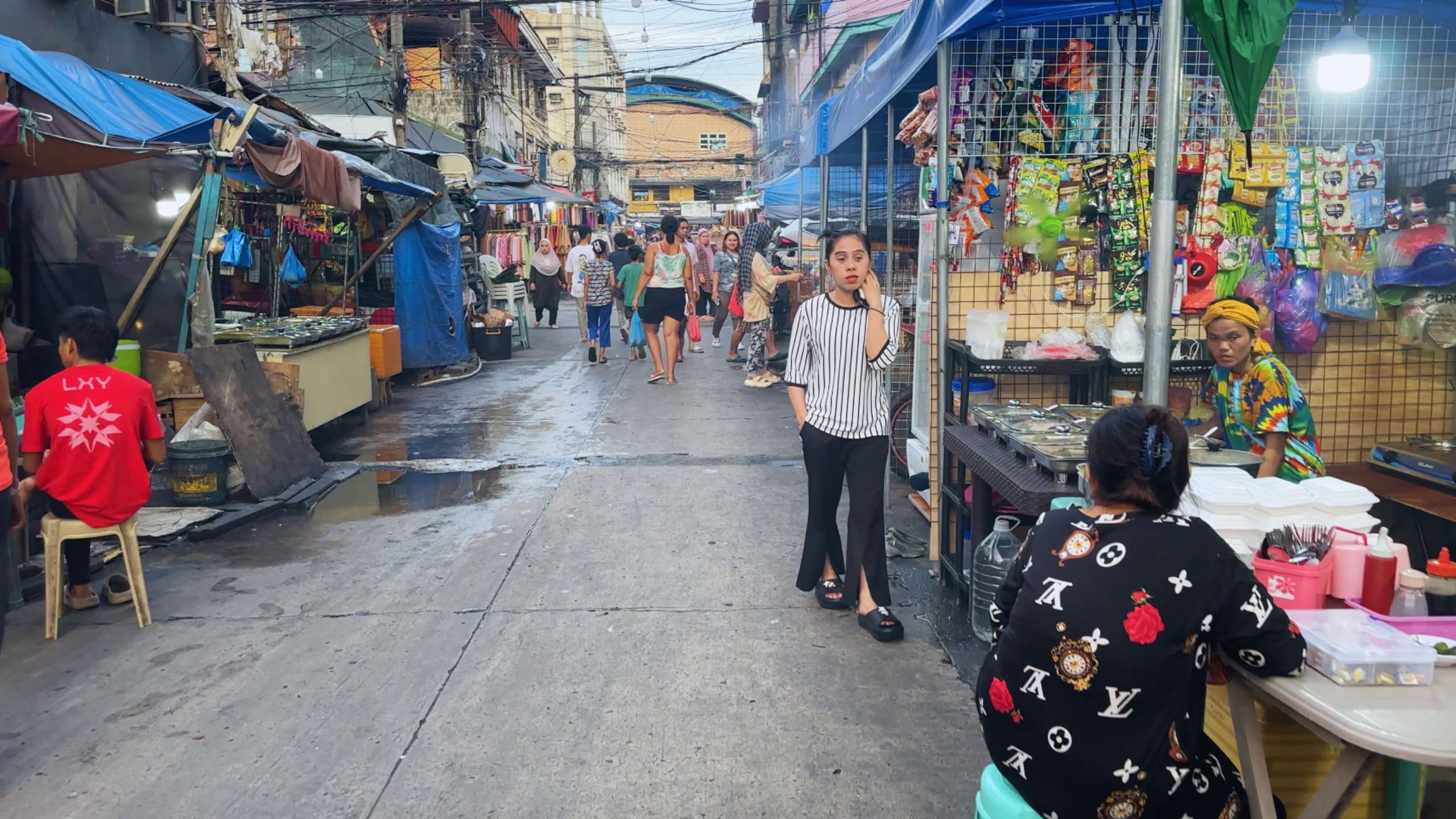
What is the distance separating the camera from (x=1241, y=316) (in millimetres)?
4141

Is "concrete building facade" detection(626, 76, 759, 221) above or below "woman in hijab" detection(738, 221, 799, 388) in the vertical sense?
above

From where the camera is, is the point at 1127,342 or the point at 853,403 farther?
the point at 1127,342

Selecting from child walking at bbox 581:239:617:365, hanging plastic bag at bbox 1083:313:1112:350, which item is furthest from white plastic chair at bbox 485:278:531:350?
hanging plastic bag at bbox 1083:313:1112:350

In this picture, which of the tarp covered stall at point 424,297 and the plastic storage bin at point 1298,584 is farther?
the tarp covered stall at point 424,297

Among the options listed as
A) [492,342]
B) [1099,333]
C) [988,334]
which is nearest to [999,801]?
[988,334]

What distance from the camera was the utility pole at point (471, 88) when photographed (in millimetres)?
21953

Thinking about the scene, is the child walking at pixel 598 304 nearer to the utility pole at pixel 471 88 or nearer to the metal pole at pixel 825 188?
the metal pole at pixel 825 188

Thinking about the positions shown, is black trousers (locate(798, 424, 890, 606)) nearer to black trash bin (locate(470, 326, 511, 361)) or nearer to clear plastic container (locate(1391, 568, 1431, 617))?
clear plastic container (locate(1391, 568, 1431, 617))

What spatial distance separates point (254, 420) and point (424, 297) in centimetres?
599

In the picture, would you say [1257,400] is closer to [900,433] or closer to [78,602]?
[900,433]

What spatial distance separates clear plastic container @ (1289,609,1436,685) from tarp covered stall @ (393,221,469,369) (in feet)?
40.2

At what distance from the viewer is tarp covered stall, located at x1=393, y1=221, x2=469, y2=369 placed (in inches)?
533

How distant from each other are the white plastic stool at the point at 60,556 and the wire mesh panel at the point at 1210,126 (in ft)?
14.0

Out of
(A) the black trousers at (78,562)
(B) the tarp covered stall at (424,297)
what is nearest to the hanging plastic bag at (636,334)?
(B) the tarp covered stall at (424,297)
